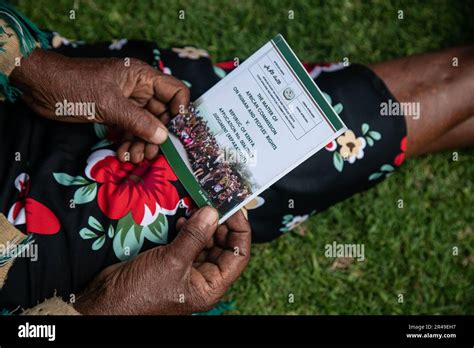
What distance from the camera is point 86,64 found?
1479mm

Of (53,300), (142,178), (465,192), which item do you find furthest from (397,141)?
(53,300)

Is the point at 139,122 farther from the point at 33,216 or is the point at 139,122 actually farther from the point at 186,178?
the point at 33,216

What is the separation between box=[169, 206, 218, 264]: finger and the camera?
139 centimetres

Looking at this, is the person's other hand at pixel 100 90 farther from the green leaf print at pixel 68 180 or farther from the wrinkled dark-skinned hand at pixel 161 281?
the wrinkled dark-skinned hand at pixel 161 281

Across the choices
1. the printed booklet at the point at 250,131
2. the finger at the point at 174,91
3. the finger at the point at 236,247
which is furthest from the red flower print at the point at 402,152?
the finger at the point at 174,91

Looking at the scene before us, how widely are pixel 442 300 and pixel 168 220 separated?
1184 mm

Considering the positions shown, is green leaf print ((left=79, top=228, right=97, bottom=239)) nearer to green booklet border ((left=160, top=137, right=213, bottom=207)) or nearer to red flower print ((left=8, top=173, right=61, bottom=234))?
red flower print ((left=8, top=173, right=61, bottom=234))

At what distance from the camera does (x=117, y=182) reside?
1454 mm

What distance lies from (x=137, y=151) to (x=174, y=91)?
0.20 m

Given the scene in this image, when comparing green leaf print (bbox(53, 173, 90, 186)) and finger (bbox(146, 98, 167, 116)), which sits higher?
finger (bbox(146, 98, 167, 116))

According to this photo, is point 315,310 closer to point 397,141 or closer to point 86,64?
point 397,141

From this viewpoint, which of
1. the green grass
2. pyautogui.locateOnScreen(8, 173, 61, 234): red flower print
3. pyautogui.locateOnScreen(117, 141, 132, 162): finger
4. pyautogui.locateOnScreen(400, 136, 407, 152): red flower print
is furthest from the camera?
the green grass

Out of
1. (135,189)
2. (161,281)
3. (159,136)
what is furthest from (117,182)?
(161,281)

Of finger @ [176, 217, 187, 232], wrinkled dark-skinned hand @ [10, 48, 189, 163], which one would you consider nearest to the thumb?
wrinkled dark-skinned hand @ [10, 48, 189, 163]
